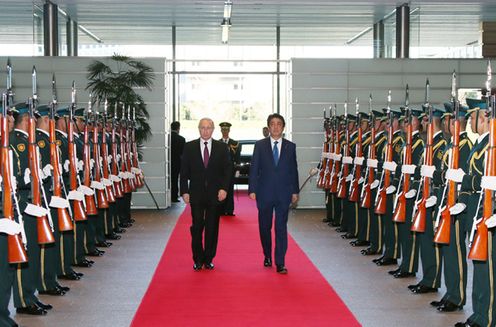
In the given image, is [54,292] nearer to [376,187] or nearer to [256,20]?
[376,187]

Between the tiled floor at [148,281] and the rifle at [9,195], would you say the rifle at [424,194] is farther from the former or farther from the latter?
the rifle at [9,195]

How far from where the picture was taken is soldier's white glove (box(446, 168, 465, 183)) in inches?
249

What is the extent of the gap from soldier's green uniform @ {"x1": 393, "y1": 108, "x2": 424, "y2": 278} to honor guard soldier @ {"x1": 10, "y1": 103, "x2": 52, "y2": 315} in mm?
3676

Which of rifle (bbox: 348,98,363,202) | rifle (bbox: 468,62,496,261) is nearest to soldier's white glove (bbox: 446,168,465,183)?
rifle (bbox: 468,62,496,261)

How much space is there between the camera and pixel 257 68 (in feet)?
63.5

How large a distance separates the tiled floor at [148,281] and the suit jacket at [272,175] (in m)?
1.00

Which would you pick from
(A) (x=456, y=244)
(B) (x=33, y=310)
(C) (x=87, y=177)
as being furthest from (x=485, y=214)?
(C) (x=87, y=177)

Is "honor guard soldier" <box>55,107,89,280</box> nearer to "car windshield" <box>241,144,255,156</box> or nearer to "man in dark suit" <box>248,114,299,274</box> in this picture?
"man in dark suit" <box>248,114,299,274</box>

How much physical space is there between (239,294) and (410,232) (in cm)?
202

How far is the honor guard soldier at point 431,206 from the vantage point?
7.21 meters

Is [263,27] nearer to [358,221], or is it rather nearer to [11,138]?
[358,221]

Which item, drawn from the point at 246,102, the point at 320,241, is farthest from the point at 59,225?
the point at 246,102

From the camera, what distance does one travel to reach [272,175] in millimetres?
8891

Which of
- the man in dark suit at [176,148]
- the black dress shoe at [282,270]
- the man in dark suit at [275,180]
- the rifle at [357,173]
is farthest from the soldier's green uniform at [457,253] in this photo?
the man in dark suit at [176,148]
